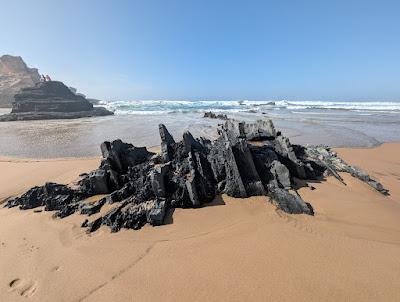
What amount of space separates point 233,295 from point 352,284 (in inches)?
70.6

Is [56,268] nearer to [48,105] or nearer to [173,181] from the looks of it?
[173,181]

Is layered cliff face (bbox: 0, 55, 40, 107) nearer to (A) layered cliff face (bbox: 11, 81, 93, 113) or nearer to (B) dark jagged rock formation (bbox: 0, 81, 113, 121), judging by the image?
(A) layered cliff face (bbox: 11, 81, 93, 113)

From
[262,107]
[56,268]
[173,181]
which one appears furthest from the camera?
[262,107]

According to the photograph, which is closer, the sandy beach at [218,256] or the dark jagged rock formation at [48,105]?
the sandy beach at [218,256]

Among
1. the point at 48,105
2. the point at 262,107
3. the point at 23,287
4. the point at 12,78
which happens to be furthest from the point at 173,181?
the point at 12,78

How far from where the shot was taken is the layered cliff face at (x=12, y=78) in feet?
310

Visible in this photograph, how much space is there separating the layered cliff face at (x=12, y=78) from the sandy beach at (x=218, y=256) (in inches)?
4108

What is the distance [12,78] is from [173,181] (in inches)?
5450

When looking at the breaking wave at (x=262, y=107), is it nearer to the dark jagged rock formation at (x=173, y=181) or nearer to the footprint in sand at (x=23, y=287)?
the dark jagged rock formation at (x=173, y=181)

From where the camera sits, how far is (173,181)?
6887 mm

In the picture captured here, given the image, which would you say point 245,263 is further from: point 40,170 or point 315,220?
point 40,170

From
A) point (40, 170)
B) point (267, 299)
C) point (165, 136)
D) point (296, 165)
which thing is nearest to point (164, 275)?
point (267, 299)

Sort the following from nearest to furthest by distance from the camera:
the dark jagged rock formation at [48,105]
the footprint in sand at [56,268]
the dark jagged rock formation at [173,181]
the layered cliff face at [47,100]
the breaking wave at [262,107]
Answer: the footprint in sand at [56,268] < the dark jagged rock formation at [173,181] < the dark jagged rock formation at [48,105] < the layered cliff face at [47,100] < the breaking wave at [262,107]

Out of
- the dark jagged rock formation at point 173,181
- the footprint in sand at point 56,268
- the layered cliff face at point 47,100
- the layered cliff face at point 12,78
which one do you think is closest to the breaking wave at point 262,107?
the layered cliff face at point 47,100
